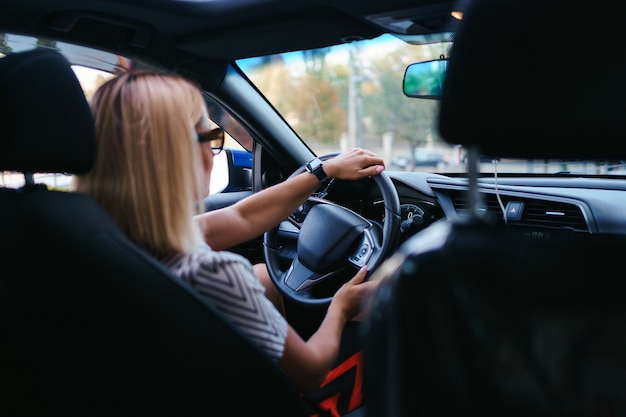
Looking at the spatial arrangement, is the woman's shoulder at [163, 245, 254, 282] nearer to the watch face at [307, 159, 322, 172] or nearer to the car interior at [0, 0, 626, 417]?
the car interior at [0, 0, 626, 417]

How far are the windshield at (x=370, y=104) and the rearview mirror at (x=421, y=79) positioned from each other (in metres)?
0.05

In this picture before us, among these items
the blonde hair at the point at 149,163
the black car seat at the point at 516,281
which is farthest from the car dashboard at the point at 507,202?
the blonde hair at the point at 149,163

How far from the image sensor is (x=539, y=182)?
2.68 m

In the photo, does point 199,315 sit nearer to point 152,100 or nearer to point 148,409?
point 148,409

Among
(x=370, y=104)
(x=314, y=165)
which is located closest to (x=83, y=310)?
(x=314, y=165)

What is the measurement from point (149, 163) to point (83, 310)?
345mm

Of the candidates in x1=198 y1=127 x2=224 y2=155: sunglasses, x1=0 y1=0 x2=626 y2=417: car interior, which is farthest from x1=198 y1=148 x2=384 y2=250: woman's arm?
x1=0 y1=0 x2=626 y2=417: car interior

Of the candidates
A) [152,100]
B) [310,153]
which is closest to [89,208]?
[152,100]

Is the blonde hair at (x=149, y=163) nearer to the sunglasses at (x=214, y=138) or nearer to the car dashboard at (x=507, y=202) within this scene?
the sunglasses at (x=214, y=138)

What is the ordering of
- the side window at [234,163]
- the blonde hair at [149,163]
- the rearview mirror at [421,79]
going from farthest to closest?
1. the side window at [234,163]
2. the rearview mirror at [421,79]
3. the blonde hair at [149,163]

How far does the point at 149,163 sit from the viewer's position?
4.44 ft

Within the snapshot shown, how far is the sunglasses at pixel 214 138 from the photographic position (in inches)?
60.5

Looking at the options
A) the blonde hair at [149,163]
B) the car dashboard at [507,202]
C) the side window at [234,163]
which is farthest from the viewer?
the side window at [234,163]

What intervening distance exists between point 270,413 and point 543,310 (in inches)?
25.8
